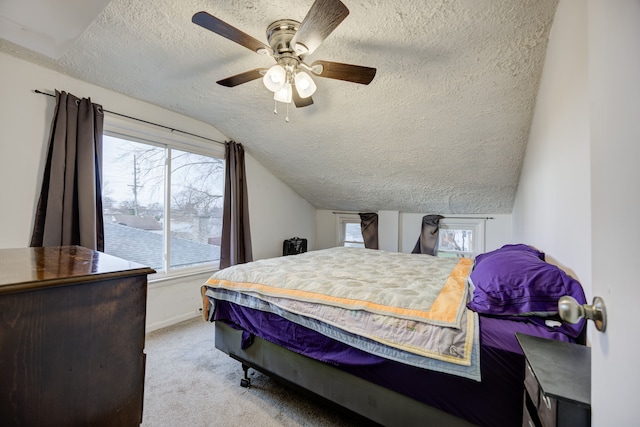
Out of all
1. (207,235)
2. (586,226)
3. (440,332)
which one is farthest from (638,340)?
(207,235)

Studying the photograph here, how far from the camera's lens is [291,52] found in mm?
1671

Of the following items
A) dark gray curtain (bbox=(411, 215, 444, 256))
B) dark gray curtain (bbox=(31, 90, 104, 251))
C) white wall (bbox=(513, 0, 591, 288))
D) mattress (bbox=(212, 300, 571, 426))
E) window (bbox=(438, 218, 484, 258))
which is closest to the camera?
mattress (bbox=(212, 300, 571, 426))

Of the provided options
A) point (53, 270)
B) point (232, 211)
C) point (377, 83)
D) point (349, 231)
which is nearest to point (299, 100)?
point (377, 83)

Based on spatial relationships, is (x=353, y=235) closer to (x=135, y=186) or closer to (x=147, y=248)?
(x=147, y=248)

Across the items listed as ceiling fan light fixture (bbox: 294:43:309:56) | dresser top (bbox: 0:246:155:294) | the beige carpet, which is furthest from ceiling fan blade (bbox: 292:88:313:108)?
the beige carpet

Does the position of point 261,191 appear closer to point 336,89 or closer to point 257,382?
point 336,89

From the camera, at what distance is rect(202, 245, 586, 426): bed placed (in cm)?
110

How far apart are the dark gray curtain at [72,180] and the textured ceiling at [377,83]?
0.38 m

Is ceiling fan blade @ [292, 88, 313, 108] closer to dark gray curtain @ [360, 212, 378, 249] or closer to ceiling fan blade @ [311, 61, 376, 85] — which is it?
ceiling fan blade @ [311, 61, 376, 85]

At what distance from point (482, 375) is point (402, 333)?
332 millimetres

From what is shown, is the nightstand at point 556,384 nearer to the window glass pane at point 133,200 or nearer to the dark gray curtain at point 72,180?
the dark gray curtain at point 72,180

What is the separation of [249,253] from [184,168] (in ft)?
4.37

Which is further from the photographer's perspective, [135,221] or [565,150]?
[135,221]

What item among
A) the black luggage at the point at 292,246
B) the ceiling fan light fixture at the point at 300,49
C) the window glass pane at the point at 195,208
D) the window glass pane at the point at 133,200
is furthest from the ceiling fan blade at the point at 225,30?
the black luggage at the point at 292,246
